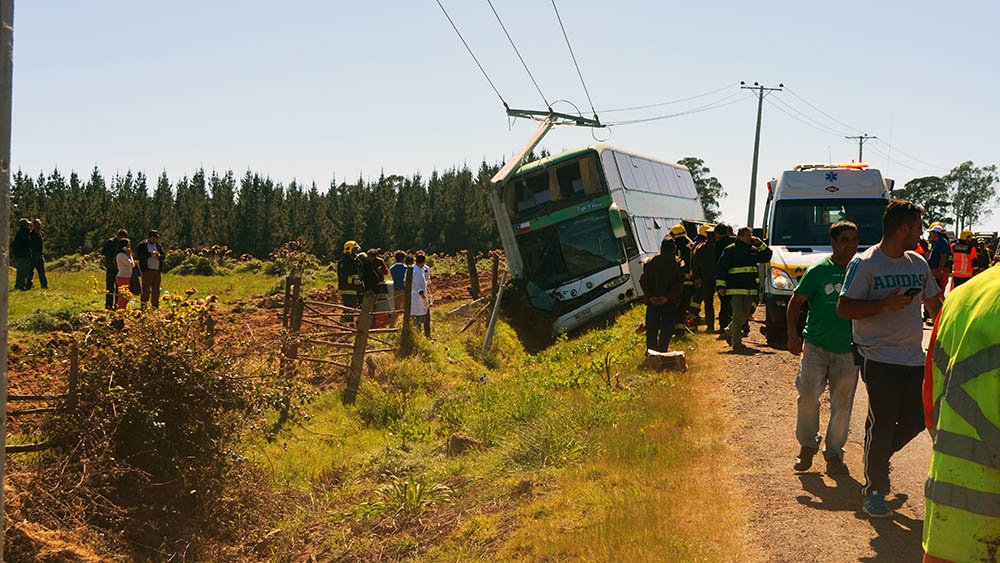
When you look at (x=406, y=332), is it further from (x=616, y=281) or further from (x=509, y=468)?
(x=509, y=468)

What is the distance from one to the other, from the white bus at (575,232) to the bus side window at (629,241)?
0.07 ft

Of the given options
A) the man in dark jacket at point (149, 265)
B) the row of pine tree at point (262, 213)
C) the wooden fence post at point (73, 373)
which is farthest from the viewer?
the row of pine tree at point (262, 213)

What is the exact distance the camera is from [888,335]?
20.5 ft

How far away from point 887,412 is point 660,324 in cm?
709

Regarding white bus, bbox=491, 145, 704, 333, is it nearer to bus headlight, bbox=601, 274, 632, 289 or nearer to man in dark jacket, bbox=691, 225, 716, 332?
bus headlight, bbox=601, 274, 632, 289

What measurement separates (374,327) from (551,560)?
35.9 feet

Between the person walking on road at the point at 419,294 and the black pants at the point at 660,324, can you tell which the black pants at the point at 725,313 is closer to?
the black pants at the point at 660,324

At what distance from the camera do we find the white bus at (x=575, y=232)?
21.5 metres

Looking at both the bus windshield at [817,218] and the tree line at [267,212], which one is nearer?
the bus windshield at [817,218]

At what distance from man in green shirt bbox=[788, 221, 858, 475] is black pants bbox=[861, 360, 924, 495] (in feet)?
2.99

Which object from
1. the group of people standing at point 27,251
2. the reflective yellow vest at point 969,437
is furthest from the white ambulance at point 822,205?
the group of people standing at point 27,251

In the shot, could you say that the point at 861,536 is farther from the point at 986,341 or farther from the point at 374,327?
the point at 374,327

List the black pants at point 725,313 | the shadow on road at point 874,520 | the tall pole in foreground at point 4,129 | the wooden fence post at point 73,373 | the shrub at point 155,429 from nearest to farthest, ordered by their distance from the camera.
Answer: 1. the tall pole in foreground at point 4,129
2. the shadow on road at point 874,520
3. the shrub at point 155,429
4. the wooden fence post at point 73,373
5. the black pants at point 725,313

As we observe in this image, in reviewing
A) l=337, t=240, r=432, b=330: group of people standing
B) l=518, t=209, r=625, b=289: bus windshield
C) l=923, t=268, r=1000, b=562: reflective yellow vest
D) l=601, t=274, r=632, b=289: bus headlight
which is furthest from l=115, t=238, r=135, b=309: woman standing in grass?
l=923, t=268, r=1000, b=562: reflective yellow vest
